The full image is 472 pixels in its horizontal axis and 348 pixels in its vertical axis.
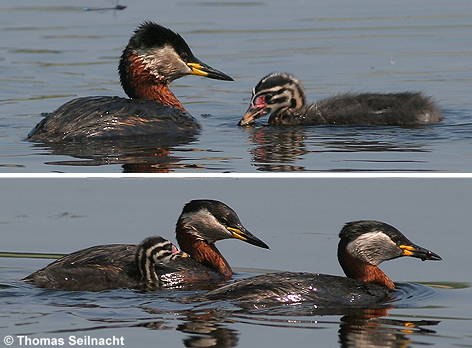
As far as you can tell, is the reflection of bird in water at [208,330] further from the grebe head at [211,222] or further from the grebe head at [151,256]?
the grebe head at [211,222]

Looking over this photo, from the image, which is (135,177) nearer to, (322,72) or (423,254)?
(423,254)

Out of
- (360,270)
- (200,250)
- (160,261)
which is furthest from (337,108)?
(160,261)

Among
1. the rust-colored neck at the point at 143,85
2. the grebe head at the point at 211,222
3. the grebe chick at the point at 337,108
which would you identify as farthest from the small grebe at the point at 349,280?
the rust-colored neck at the point at 143,85

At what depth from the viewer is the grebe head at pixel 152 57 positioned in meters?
14.9

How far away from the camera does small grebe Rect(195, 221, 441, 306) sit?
995 cm

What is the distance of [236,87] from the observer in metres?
→ 17.1

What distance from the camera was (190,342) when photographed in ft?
29.0

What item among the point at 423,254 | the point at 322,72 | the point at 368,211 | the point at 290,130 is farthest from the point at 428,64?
the point at 423,254

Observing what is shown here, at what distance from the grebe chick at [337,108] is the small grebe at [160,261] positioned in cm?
390

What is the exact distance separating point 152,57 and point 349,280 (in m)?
5.17

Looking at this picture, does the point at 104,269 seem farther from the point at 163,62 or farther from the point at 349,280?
the point at 163,62

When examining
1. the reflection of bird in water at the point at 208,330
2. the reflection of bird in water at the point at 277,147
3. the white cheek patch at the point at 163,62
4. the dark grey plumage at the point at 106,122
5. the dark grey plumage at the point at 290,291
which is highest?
the white cheek patch at the point at 163,62

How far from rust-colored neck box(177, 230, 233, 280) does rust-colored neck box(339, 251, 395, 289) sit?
0.85 m

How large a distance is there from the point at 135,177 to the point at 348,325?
12.5 feet
